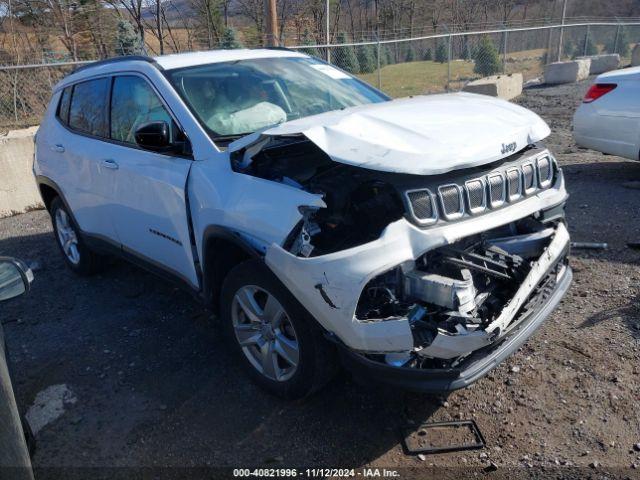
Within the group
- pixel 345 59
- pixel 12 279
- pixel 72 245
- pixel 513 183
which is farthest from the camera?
pixel 345 59

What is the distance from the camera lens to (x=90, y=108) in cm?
467

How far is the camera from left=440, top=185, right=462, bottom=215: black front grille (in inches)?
106

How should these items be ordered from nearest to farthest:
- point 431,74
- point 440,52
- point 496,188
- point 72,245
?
point 496,188, point 72,245, point 431,74, point 440,52

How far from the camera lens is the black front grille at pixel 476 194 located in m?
2.77

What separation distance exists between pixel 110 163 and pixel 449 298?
9.36 ft

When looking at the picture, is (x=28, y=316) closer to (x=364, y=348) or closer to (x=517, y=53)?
(x=364, y=348)

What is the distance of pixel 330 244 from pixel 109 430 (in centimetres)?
170

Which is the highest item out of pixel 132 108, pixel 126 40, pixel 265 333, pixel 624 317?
pixel 132 108

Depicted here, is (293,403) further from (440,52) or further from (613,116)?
(440,52)

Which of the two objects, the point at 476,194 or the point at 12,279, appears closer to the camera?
the point at 12,279

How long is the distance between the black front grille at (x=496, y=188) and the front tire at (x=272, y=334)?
1134mm

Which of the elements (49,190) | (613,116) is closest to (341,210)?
(49,190)

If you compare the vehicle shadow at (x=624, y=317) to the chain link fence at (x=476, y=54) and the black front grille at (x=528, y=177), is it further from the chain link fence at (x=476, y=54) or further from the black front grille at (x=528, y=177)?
the chain link fence at (x=476, y=54)

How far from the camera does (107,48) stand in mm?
17453
